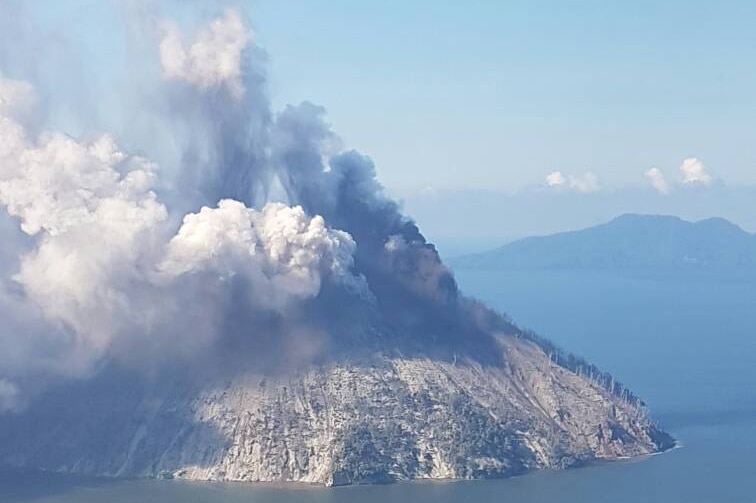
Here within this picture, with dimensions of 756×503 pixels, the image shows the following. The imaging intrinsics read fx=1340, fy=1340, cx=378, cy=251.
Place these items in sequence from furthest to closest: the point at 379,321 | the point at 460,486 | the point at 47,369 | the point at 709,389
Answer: the point at 709,389 < the point at 379,321 < the point at 47,369 < the point at 460,486

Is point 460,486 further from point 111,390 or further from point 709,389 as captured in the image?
point 709,389

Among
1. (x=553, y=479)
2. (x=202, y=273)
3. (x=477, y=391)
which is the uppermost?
(x=202, y=273)

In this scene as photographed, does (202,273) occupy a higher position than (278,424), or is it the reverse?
(202,273)

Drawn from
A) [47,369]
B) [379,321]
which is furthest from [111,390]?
[379,321]

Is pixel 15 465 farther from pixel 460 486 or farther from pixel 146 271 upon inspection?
pixel 460 486

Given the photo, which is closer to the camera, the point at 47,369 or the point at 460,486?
the point at 460,486

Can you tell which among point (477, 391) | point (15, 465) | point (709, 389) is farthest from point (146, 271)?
A: point (709, 389)

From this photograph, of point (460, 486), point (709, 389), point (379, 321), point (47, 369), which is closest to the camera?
point (460, 486)
